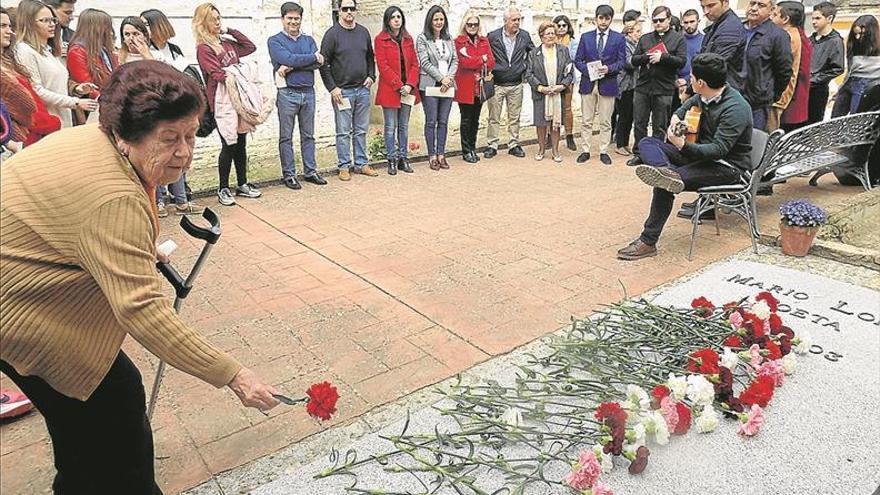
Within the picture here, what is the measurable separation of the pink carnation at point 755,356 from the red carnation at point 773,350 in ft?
0.17

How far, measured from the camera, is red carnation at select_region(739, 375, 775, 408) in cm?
258

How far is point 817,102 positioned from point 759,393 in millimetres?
5873

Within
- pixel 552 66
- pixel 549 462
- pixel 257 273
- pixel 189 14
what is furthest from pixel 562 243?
pixel 189 14

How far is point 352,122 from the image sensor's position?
7.17 meters

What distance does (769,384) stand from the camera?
2607 millimetres

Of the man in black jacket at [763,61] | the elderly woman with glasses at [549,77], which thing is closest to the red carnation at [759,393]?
the man in black jacket at [763,61]

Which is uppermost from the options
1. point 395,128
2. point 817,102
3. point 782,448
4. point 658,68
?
point 658,68

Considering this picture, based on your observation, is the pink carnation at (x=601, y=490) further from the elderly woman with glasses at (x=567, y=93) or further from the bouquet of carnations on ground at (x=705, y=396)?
the elderly woman with glasses at (x=567, y=93)

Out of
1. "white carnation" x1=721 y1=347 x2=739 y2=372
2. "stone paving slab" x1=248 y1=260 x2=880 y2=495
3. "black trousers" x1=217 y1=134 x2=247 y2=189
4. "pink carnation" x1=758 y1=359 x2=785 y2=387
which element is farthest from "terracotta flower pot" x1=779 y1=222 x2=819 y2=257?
"black trousers" x1=217 y1=134 x2=247 y2=189

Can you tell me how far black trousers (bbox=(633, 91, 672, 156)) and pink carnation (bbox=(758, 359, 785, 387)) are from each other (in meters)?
4.97

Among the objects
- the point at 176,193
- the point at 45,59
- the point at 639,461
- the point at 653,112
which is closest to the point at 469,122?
the point at 653,112

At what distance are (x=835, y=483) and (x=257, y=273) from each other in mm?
3530

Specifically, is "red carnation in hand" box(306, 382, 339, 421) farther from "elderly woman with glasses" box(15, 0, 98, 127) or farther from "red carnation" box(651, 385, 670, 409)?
"elderly woman with glasses" box(15, 0, 98, 127)

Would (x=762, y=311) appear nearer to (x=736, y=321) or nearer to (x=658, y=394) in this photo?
(x=736, y=321)
